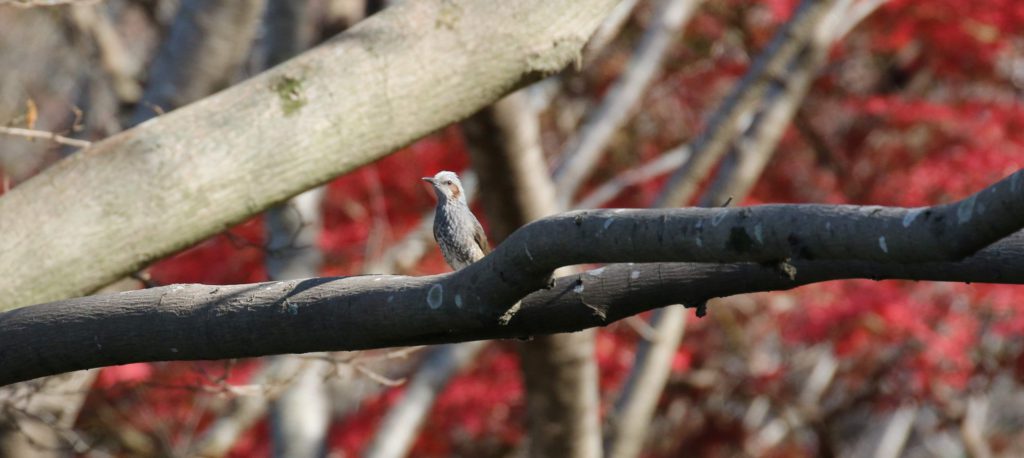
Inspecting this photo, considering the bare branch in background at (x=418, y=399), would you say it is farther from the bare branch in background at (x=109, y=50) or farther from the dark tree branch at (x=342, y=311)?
the dark tree branch at (x=342, y=311)

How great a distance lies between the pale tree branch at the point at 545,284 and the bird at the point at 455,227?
105cm

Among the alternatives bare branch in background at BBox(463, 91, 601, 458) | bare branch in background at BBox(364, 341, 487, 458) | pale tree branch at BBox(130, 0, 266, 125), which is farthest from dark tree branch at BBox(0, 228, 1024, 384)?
bare branch in background at BBox(364, 341, 487, 458)

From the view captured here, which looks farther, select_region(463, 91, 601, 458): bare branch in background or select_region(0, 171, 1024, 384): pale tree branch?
select_region(463, 91, 601, 458): bare branch in background

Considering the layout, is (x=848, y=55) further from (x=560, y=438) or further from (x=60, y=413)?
(x=60, y=413)

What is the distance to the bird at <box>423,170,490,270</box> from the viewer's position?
3627 mm

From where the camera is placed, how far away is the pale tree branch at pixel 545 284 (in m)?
1.87

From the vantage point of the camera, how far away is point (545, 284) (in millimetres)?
2320

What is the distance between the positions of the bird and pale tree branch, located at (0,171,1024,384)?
1.05m

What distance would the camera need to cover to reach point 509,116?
418 centimetres

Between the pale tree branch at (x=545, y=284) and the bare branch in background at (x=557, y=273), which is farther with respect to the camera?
the bare branch in background at (x=557, y=273)

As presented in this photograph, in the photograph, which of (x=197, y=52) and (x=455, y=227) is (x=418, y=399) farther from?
(x=455, y=227)

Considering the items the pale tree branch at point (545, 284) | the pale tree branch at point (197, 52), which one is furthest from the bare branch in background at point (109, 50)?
the pale tree branch at point (545, 284)

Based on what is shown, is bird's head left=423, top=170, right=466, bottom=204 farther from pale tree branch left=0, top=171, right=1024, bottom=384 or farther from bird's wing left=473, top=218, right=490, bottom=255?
pale tree branch left=0, top=171, right=1024, bottom=384

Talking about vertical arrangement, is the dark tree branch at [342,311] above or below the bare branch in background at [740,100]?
below
